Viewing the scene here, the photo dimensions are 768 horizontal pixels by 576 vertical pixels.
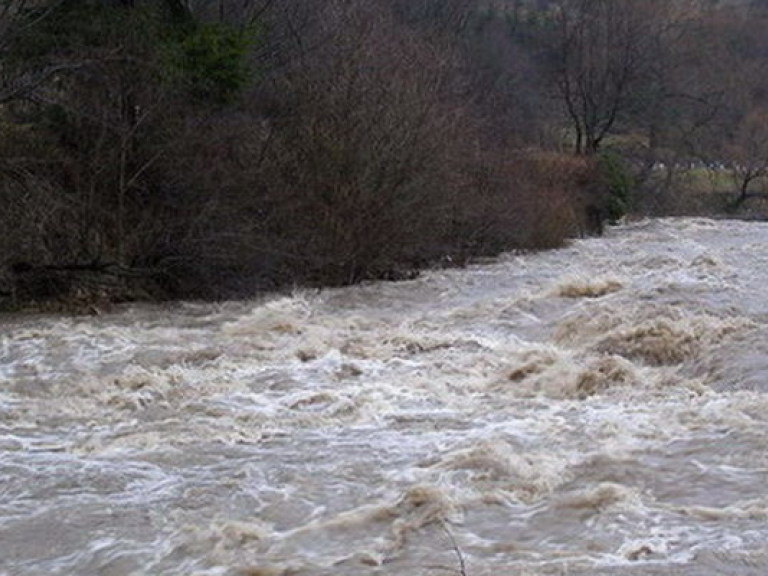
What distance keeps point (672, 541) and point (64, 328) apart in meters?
10.4

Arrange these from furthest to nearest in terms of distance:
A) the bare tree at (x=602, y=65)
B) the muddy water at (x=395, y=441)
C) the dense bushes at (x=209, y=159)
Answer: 1. the bare tree at (x=602, y=65)
2. the dense bushes at (x=209, y=159)
3. the muddy water at (x=395, y=441)

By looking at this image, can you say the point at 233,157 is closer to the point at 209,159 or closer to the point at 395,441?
the point at 209,159

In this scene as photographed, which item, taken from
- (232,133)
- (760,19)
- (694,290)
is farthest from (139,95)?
(760,19)

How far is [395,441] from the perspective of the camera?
30.4 ft

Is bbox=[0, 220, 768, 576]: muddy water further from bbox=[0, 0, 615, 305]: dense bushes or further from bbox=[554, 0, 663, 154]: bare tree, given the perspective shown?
bbox=[554, 0, 663, 154]: bare tree

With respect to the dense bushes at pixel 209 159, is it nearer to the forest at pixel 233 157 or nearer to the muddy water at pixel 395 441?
the forest at pixel 233 157

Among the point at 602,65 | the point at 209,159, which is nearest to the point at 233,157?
the point at 209,159

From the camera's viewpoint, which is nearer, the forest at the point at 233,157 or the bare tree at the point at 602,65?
the forest at the point at 233,157

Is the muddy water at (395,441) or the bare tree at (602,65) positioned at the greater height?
the bare tree at (602,65)

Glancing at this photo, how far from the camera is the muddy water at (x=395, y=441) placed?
22.7 feet

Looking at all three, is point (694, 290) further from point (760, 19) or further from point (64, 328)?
point (760, 19)

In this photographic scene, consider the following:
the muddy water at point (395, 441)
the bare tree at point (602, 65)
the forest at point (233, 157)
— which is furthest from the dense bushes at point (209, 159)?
the bare tree at point (602, 65)

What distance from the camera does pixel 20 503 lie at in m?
7.90

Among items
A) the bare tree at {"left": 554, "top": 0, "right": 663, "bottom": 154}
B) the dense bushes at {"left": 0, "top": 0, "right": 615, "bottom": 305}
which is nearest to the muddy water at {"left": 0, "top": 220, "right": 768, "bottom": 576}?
the dense bushes at {"left": 0, "top": 0, "right": 615, "bottom": 305}
